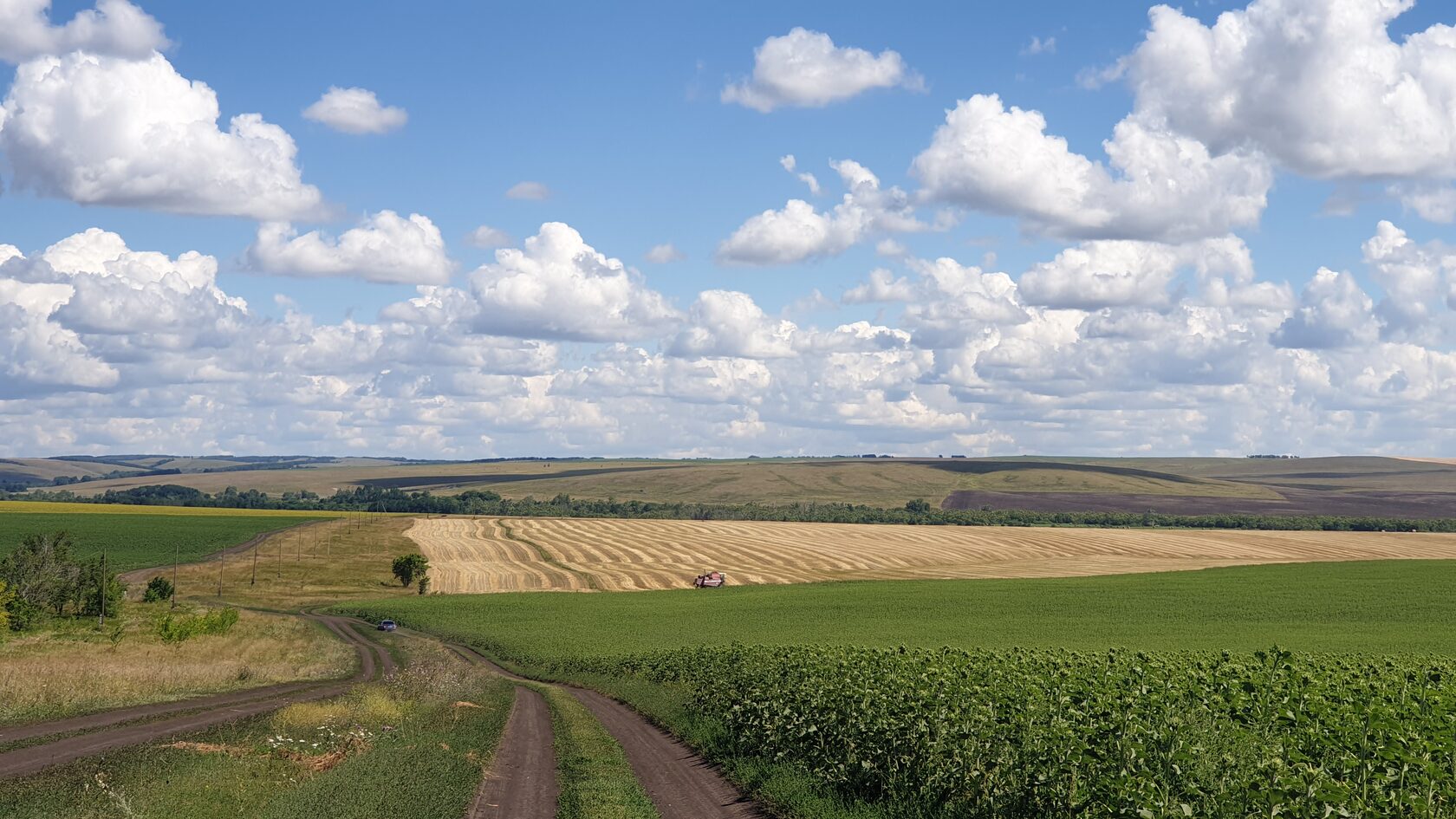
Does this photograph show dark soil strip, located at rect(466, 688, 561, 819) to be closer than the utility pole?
Yes

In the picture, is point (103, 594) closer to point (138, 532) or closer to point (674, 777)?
point (674, 777)

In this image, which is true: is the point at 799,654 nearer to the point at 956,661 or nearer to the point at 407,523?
the point at 956,661

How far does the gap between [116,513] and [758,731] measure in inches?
7933

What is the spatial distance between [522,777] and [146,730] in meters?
15.0

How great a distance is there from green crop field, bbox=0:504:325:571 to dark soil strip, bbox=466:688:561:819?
110 m

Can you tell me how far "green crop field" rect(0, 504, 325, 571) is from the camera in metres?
141

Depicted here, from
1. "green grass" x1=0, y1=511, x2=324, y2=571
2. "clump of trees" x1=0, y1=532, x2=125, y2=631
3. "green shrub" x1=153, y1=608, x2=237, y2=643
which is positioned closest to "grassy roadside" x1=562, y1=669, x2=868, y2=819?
"green shrub" x1=153, y1=608, x2=237, y2=643

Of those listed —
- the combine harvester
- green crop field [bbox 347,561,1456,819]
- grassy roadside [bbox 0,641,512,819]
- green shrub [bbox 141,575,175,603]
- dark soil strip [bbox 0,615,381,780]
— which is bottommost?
green shrub [bbox 141,575,175,603]

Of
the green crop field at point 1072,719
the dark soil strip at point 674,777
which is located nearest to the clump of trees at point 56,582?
the green crop field at point 1072,719

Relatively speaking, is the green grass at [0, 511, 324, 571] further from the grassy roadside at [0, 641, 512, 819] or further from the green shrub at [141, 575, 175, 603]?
the grassy roadside at [0, 641, 512, 819]

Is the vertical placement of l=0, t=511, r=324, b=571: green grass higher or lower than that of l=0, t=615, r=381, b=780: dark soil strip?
lower

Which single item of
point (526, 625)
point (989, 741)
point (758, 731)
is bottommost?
point (526, 625)

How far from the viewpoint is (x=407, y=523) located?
7279 inches

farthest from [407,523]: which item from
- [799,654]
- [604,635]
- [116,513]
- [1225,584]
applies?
[799,654]
